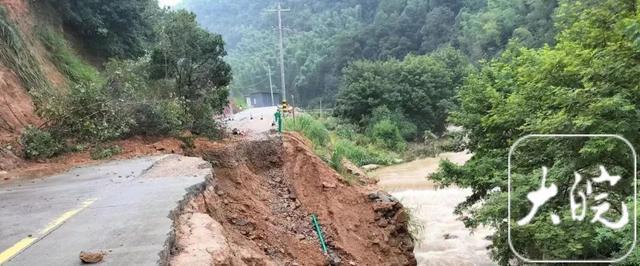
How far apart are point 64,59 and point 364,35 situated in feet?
211

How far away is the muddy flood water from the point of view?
15.8m

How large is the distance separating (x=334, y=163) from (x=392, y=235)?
267cm

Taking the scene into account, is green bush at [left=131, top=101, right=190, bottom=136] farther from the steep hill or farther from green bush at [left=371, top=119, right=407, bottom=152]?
green bush at [left=371, top=119, right=407, bottom=152]

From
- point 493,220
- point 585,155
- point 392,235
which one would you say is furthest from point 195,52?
point 585,155

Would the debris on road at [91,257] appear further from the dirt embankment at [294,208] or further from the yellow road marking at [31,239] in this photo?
the dirt embankment at [294,208]

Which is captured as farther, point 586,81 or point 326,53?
point 326,53

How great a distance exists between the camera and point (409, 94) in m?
46.0

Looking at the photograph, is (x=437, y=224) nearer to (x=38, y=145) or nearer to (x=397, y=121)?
(x=38, y=145)

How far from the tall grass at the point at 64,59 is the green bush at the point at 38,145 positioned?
7090mm

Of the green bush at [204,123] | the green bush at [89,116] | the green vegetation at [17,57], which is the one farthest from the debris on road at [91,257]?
the green vegetation at [17,57]

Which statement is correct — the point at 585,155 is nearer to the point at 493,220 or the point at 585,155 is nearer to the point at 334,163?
the point at 493,220

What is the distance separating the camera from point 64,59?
19281 millimetres

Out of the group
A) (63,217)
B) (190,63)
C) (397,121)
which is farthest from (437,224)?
(397,121)

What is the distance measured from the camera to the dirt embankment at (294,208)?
848 centimetres
